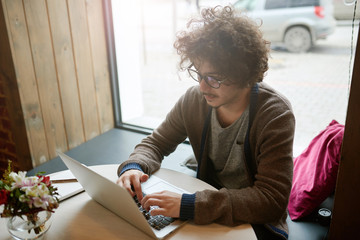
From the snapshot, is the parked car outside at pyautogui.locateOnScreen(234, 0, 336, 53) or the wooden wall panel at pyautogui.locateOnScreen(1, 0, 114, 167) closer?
the wooden wall panel at pyautogui.locateOnScreen(1, 0, 114, 167)

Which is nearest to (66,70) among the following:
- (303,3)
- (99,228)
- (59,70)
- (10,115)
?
(59,70)

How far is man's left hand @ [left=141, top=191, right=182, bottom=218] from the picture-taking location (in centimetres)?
96

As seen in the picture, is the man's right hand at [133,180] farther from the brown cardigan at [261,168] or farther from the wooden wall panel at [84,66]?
the wooden wall panel at [84,66]

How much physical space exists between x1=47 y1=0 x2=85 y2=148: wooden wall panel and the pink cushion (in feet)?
5.50

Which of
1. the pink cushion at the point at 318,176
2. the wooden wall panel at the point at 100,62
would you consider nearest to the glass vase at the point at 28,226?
the pink cushion at the point at 318,176

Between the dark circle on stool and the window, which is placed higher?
the window

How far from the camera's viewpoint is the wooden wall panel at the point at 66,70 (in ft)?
7.06

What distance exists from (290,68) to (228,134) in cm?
310

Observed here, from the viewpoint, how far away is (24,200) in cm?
77

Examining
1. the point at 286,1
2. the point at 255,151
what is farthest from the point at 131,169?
the point at 286,1

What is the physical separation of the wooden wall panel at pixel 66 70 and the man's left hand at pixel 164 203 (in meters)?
1.57

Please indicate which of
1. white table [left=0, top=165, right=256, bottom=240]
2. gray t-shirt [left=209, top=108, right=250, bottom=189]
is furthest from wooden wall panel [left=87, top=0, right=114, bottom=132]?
white table [left=0, top=165, right=256, bottom=240]

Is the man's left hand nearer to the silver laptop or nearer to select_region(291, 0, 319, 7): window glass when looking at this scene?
the silver laptop

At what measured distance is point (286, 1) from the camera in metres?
3.26
